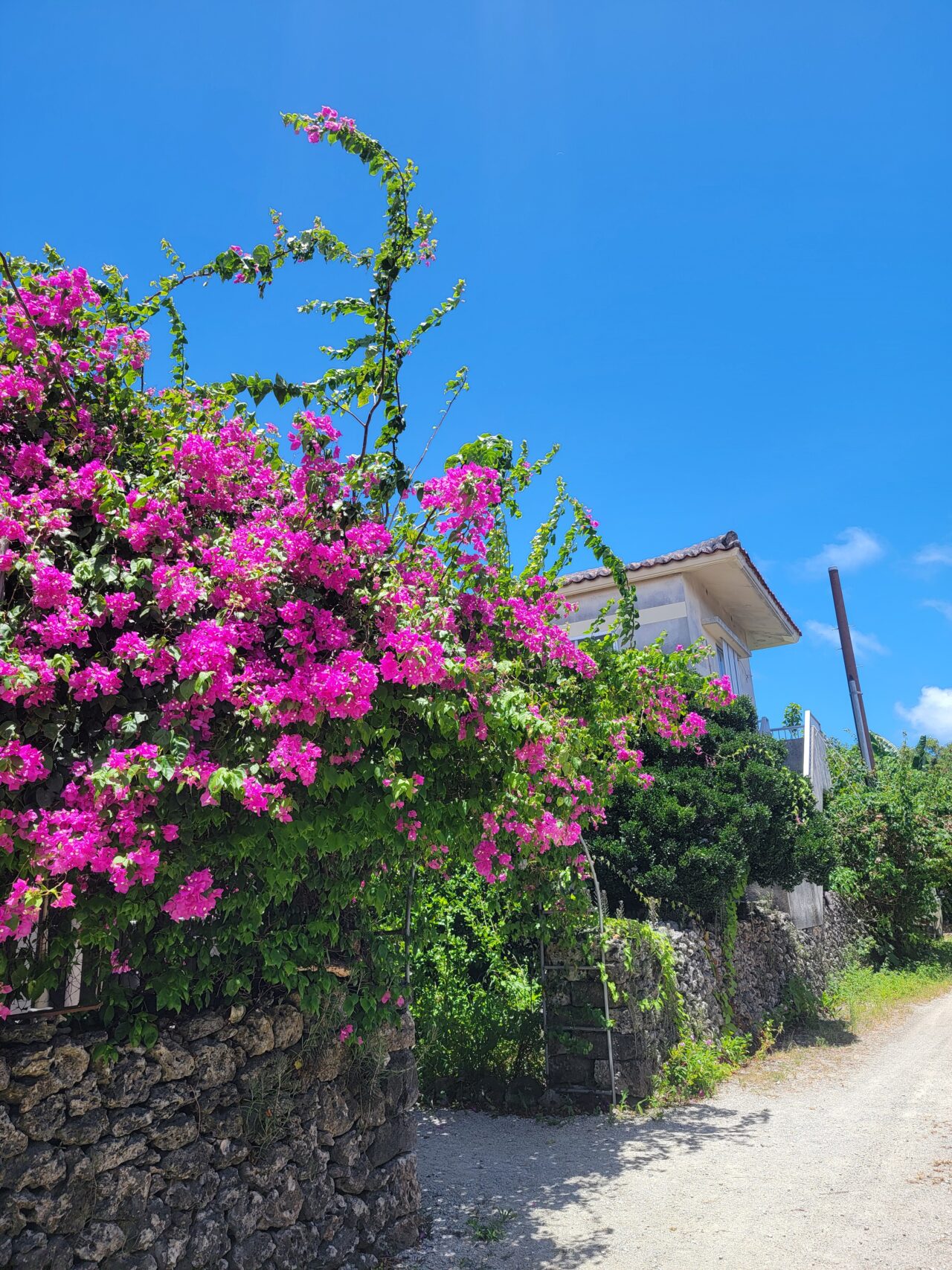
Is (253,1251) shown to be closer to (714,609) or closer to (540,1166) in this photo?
(540,1166)

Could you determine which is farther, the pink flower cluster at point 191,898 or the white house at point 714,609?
the white house at point 714,609

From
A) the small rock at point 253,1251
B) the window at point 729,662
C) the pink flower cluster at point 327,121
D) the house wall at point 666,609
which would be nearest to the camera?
the small rock at point 253,1251

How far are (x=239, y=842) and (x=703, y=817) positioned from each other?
8.39 meters

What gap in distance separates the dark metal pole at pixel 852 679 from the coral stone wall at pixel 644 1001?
43.9ft

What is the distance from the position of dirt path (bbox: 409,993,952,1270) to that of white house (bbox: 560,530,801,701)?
656 cm

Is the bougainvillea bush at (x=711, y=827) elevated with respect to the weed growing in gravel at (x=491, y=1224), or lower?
elevated

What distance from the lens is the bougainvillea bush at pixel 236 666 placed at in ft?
11.9

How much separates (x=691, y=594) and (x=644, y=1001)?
25.2 ft

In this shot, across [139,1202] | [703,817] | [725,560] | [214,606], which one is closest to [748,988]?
[703,817]

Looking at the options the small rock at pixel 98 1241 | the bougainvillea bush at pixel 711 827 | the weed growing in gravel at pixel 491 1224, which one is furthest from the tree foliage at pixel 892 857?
the small rock at pixel 98 1241

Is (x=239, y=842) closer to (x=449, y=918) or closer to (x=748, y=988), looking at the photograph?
(x=449, y=918)

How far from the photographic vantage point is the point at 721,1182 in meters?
6.50

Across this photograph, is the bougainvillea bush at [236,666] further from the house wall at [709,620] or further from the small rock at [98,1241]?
the house wall at [709,620]

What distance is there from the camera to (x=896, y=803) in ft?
60.7
